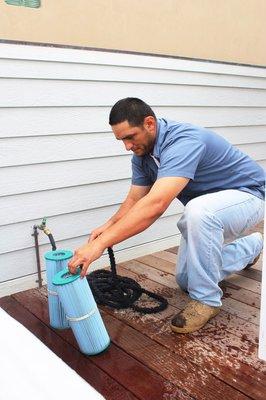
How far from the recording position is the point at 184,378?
1.58 m

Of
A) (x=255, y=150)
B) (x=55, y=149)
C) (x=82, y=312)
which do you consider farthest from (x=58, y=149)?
(x=255, y=150)

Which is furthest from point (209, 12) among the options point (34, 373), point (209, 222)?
point (34, 373)

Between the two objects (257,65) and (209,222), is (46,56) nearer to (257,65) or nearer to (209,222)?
(209,222)

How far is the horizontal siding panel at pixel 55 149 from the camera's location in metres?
2.27

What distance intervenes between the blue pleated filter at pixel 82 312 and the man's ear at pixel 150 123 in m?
0.79

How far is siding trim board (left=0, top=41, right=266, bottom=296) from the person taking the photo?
7.43ft

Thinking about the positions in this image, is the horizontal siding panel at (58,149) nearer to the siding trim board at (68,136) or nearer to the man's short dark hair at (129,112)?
the siding trim board at (68,136)

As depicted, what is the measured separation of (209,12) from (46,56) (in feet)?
4.98

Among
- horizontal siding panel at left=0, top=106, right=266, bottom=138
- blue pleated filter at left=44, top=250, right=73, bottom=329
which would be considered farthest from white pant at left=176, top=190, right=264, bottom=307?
horizontal siding panel at left=0, top=106, right=266, bottom=138

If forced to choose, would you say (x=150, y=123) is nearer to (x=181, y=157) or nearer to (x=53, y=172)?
(x=181, y=157)

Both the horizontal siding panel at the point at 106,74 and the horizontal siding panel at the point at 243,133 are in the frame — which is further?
the horizontal siding panel at the point at 243,133

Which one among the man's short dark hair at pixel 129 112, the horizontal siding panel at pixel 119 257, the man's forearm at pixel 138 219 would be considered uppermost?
the man's short dark hair at pixel 129 112

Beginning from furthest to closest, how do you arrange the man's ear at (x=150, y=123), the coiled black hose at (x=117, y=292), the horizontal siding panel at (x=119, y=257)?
the horizontal siding panel at (x=119, y=257) → the coiled black hose at (x=117, y=292) → the man's ear at (x=150, y=123)

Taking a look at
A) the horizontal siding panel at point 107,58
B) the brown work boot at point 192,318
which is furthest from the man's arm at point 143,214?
the horizontal siding panel at point 107,58
